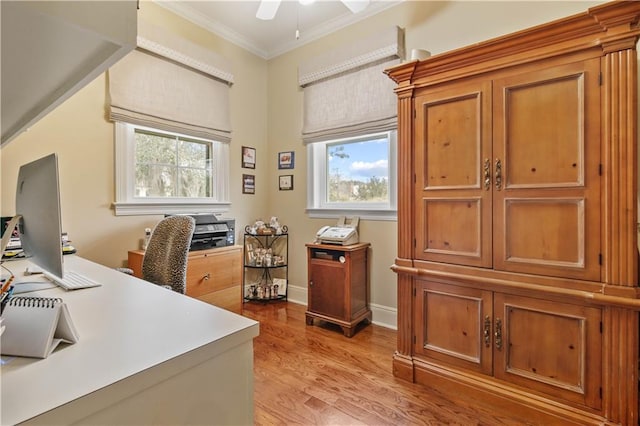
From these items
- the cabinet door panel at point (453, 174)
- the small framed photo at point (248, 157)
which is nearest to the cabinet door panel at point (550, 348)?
the cabinet door panel at point (453, 174)

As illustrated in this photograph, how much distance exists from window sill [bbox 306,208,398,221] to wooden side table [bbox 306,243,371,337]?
0.27 metres

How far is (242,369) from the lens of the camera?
2.43ft

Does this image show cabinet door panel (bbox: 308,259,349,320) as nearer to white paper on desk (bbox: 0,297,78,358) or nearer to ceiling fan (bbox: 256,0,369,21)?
ceiling fan (bbox: 256,0,369,21)

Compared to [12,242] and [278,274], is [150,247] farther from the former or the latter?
[278,274]

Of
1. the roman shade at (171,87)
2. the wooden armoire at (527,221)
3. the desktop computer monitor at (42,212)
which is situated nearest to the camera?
the desktop computer monitor at (42,212)

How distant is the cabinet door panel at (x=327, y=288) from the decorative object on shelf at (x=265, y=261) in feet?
2.25

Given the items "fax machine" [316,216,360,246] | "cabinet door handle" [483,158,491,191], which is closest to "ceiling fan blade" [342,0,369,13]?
"cabinet door handle" [483,158,491,191]

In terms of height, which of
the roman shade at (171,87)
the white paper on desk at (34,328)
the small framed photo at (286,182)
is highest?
the roman shade at (171,87)

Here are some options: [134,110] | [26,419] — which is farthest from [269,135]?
[26,419]

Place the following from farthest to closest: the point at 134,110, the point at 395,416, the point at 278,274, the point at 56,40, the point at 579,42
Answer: the point at 278,274 < the point at 134,110 < the point at 395,416 < the point at 579,42 < the point at 56,40

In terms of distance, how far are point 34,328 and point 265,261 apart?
8.72ft

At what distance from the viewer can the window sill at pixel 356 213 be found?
2697 mm

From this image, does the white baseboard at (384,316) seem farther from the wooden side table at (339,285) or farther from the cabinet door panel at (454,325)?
the cabinet door panel at (454,325)

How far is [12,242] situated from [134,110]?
1220 millimetres
